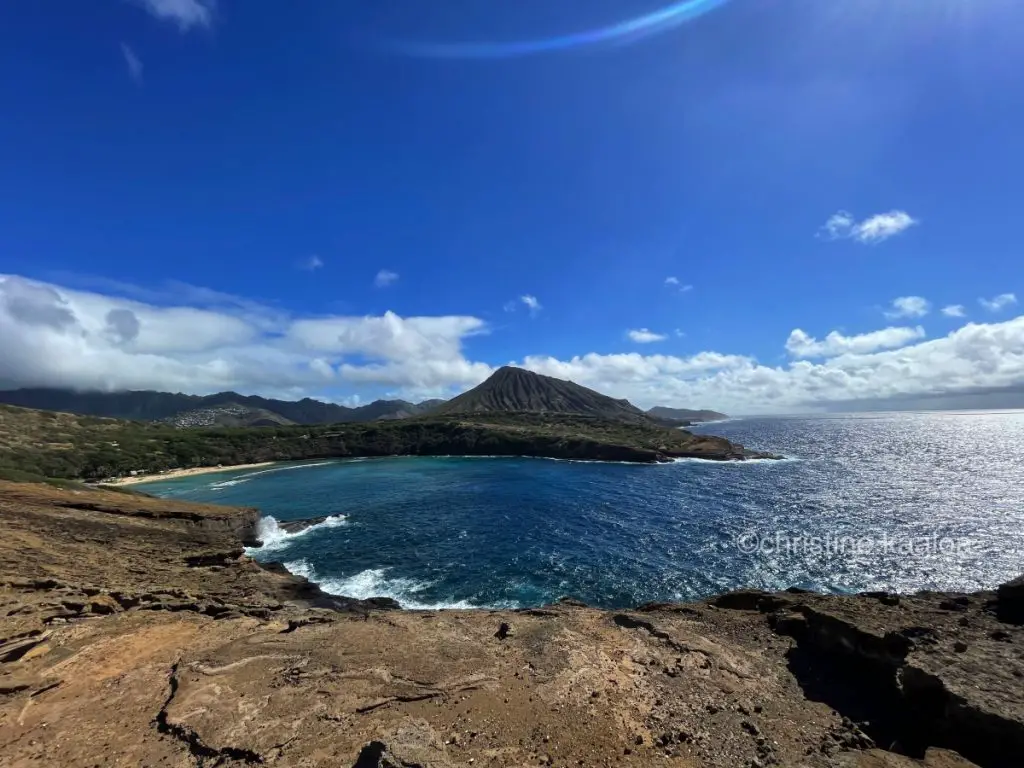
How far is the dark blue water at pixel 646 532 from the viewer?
3634 cm

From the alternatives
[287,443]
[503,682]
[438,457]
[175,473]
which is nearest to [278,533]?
[503,682]

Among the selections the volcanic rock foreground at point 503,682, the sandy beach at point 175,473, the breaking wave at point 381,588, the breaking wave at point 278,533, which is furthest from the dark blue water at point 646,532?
the sandy beach at point 175,473

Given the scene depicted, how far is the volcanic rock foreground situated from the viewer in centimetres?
1249

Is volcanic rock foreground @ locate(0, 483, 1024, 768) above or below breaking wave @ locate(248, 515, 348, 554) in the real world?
above

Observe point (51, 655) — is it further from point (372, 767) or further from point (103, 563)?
point (103, 563)

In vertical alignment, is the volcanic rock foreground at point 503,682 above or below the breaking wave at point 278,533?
above

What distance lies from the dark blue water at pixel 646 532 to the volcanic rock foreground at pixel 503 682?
39.2 ft

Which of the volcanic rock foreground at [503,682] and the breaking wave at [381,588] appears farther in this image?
the breaking wave at [381,588]

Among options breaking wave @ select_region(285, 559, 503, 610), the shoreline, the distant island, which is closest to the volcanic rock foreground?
breaking wave @ select_region(285, 559, 503, 610)

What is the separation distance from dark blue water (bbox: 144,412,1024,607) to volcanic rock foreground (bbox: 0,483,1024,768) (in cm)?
1195

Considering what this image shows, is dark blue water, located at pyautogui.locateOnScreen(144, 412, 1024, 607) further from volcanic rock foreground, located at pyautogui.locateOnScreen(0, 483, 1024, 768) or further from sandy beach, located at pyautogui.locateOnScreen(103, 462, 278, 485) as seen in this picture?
sandy beach, located at pyautogui.locateOnScreen(103, 462, 278, 485)

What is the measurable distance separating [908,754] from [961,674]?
3.59 metres

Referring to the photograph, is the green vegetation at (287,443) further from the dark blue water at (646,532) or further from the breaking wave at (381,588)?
the breaking wave at (381,588)

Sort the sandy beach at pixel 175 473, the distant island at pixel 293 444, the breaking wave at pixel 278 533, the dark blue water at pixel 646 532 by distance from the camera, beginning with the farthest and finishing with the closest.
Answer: the distant island at pixel 293 444 → the sandy beach at pixel 175 473 → the breaking wave at pixel 278 533 → the dark blue water at pixel 646 532
